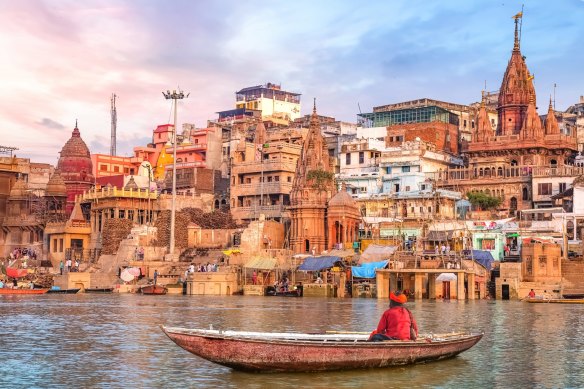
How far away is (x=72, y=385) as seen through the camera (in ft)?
69.2

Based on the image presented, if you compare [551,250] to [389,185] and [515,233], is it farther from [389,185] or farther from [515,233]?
[389,185]

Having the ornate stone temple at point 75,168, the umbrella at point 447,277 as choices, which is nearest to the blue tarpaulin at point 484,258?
the umbrella at point 447,277

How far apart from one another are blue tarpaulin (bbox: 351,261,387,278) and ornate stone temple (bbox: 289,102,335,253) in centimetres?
982

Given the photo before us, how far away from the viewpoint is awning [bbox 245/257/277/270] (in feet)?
205

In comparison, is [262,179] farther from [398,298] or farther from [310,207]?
[398,298]

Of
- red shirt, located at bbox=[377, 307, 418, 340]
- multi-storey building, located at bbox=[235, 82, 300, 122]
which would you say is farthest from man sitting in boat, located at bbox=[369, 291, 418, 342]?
multi-storey building, located at bbox=[235, 82, 300, 122]

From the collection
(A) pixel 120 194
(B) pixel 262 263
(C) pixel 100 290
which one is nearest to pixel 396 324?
(B) pixel 262 263

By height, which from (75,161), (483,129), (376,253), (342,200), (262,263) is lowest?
(262,263)

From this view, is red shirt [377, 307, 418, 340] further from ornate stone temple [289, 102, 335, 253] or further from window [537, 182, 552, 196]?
window [537, 182, 552, 196]

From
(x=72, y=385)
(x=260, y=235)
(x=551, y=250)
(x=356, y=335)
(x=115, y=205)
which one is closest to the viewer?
(x=72, y=385)

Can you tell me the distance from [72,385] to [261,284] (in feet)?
137

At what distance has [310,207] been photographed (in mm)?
69438

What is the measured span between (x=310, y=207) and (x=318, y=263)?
30.0 feet

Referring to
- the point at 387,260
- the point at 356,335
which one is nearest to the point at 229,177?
the point at 387,260
